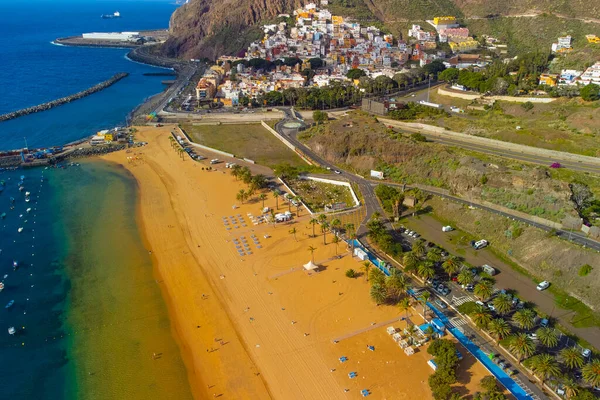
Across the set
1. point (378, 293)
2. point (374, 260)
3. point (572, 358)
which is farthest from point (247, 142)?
point (572, 358)

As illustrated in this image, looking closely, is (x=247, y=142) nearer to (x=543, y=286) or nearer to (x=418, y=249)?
(x=418, y=249)

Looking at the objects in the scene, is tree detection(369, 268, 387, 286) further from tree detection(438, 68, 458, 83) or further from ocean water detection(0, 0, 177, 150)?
tree detection(438, 68, 458, 83)

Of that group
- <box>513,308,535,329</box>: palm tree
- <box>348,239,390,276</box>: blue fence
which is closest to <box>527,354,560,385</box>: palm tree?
<box>513,308,535,329</box>: palm tree

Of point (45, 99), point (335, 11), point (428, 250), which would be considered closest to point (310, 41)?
point (335, 11)

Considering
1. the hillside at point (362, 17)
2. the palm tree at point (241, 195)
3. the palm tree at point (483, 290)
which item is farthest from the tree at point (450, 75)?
the palm tree at point (483, 290)

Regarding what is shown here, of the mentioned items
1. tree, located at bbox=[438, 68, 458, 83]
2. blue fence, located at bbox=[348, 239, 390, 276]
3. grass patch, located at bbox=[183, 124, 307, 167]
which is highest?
tree, located at bbox=[438, 68, 458, 83]

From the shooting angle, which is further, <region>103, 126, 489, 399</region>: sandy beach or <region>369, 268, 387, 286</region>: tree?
<region>369, 268, 387, 286</region>: tree
